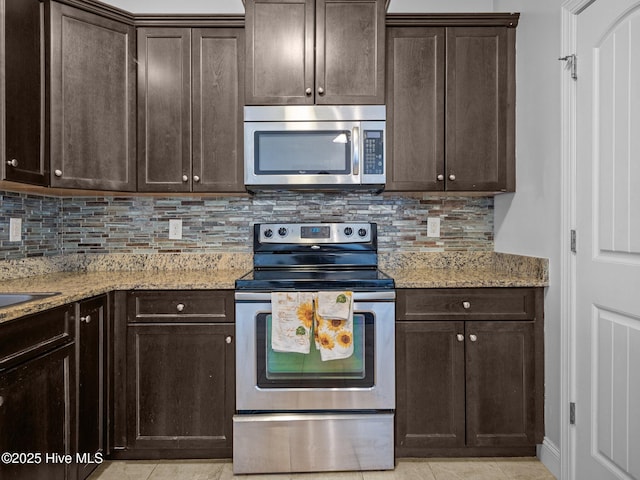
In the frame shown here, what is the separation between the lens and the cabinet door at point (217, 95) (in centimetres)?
226

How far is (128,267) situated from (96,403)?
2.95 ft

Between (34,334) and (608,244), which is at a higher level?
(608,244)

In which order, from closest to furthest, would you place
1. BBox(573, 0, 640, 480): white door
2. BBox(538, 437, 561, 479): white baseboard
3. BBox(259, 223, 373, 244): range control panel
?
1. BBox(573, 0, 640, 480): white door
2. BBox(538, 437, 561, 479): white baseboard
3. BBox(259, 223, 373, 244): range control panel

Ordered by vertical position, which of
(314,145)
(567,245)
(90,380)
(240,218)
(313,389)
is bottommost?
(313,389)

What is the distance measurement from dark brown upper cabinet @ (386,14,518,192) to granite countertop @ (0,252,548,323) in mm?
498

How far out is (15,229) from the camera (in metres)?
2.15

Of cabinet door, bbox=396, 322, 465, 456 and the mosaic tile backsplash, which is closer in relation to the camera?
cabinet door, bbox=396, 322, 465, 456

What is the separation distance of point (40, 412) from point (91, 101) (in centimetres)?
144

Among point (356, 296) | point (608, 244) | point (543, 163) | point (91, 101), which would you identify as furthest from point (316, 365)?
point (91, 101)

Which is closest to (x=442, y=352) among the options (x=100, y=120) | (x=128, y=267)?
(x=128, y=267)

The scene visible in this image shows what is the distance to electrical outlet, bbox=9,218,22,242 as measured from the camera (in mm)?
2127

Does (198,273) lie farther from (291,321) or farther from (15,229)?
(15,229)

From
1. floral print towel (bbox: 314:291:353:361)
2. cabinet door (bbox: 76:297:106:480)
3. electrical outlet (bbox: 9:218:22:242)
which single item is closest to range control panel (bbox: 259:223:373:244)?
floral print towel (bbox: 314:291:353:361)

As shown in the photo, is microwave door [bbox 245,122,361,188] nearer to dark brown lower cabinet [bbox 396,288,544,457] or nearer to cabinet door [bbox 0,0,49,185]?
dark brown lower cabinet [bbox 396,288,544,457]
